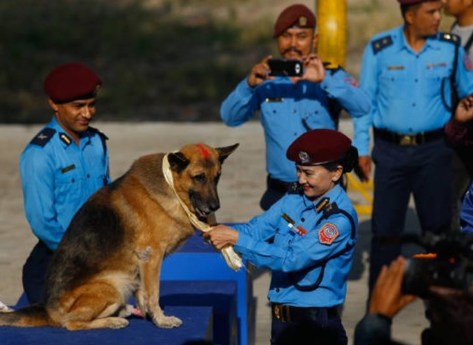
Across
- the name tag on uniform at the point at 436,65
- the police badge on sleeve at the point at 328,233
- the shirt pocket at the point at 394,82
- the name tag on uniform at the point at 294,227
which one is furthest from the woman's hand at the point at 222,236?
the name tag on uniform at the point at 436,65

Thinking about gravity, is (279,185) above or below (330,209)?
below

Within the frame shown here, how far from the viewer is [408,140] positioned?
7906 millimetres

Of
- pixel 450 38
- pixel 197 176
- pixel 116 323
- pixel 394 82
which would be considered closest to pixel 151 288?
pixel 116 323

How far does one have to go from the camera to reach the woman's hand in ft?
17.7

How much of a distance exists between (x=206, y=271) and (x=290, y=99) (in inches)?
51.5

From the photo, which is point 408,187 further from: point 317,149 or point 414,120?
point 317,149

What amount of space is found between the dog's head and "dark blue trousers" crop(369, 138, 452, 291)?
7.74 ft

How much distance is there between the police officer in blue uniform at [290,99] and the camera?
7402 millimetres

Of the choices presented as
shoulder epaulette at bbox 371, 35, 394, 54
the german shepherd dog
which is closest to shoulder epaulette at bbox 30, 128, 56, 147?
the german shepherd dog

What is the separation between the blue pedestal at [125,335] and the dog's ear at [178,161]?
2.57 feet

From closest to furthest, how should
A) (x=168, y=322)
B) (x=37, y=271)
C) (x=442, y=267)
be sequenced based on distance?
(x=442, y=267) < (x=168, y=322) < (x=37, y=271)

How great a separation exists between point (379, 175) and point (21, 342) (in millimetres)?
3416

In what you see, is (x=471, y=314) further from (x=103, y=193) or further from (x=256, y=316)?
(x=256, y=316)

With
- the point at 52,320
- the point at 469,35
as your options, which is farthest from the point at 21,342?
the point at 469,35
